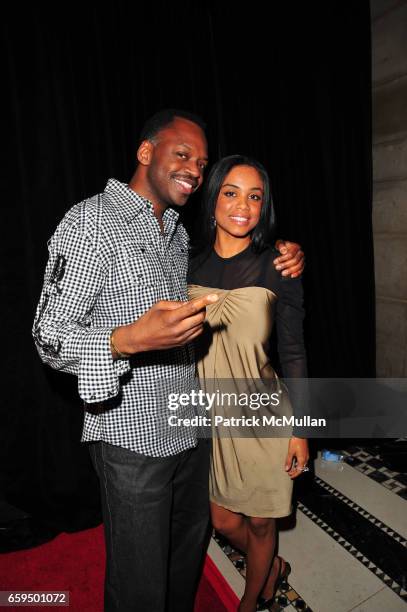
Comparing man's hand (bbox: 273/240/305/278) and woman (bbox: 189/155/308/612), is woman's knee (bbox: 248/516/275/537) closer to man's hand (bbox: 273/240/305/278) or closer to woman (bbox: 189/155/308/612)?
woman (bbox: 189/155/308/612)

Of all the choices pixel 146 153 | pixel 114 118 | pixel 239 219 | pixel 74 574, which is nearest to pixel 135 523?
pixel 74 574

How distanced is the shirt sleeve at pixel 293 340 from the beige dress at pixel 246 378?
0.05 meters

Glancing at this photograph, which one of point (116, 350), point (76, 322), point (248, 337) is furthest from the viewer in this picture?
point (248, 337)

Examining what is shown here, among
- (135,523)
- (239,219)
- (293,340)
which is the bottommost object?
(135,523)

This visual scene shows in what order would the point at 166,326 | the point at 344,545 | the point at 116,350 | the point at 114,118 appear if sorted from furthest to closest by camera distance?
the point at 114,118 < the point at 344,545 < the point at 116,350 < the point at 166,326

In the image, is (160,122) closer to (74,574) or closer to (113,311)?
(113,311)

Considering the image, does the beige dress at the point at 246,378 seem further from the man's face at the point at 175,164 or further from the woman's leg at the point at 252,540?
the man's face at the point at 175,164

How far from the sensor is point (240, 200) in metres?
1.76

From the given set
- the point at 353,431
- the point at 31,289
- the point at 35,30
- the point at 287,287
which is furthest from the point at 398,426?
the point at 35,30

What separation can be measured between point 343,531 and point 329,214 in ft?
7.59

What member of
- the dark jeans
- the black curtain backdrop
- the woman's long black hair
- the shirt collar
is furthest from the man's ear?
the dark jeans

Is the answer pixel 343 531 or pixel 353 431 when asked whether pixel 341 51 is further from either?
pixel 343 531

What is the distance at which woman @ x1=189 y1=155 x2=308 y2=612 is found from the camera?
169 centimetres

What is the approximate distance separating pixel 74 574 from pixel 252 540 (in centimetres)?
106
